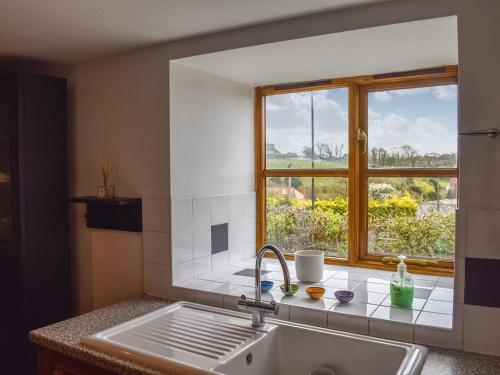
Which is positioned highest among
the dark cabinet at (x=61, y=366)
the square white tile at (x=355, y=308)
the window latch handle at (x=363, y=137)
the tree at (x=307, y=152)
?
the window latch handle at (x=363, y=137)

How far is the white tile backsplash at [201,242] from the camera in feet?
7.13

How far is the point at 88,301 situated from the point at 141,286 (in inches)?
17.1

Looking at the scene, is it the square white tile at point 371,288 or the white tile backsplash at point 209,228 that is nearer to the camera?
the square white tile at point 371,288

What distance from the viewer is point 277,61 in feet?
6.61

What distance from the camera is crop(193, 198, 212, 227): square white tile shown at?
2164 millimetres

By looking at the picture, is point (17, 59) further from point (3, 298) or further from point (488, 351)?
point (488, 351)

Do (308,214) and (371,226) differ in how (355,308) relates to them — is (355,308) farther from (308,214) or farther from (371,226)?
(308,214)

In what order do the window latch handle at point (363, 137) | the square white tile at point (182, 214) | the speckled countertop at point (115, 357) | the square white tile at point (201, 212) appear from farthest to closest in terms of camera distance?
1. the window latch handle at point (363, 137)
2. the square white tile at point (201, 212)
3. the square white tile at point (182, 214)
4. the speckled countertop at point (115, 357)

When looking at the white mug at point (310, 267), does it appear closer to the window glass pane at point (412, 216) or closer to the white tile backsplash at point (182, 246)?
the window glass pane at point (412, 216)

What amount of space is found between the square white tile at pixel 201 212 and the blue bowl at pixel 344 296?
0.75 m

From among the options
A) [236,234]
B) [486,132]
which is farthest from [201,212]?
[486,132]

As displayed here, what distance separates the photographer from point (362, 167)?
2.30 meters

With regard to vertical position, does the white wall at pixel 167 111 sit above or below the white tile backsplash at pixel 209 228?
above

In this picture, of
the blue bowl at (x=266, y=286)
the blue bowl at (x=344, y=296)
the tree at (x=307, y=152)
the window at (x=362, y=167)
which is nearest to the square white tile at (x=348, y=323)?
the blue bowl at (x=344, y=296)
